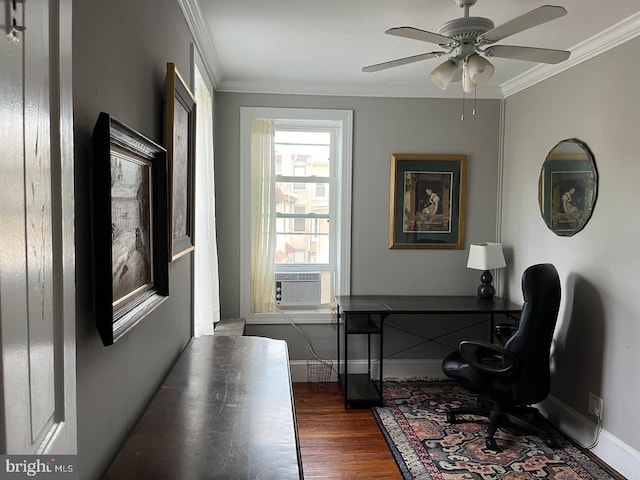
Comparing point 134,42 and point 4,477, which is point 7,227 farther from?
Result: point 134,42

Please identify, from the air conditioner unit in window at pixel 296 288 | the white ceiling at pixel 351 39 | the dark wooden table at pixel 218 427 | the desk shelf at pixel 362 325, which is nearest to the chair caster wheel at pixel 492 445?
the desk shelf at pixel 362 325

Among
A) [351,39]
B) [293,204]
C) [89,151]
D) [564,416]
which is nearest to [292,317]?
[293,204]

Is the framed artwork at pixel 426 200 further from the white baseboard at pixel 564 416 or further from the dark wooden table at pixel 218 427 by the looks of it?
the dark wooden table at pixel 218 427

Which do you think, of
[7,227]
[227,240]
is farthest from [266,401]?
[227,240]

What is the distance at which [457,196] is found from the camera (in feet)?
13.7

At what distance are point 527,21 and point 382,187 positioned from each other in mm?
2251

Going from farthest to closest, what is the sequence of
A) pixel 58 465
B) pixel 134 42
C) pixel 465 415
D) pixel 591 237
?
pixel 465 415
pixel 591 237
pixel 134 42
pixel 58 465

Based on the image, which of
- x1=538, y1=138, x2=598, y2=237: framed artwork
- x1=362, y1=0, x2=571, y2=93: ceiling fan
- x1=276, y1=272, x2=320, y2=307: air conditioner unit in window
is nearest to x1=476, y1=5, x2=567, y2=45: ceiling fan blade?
x1=362, y1=0, x2=571, y2=93: ceiling fan

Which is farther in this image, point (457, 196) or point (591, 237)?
point (457, 196)

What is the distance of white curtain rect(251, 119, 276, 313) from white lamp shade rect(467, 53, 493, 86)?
2.07m

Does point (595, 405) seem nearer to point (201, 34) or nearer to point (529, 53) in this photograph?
point (529, 53)

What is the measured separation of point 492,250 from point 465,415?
125cm

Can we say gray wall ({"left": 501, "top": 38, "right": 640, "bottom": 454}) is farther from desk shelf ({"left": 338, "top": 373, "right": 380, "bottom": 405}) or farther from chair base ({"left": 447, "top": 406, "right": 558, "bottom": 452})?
desk shelf ({"left": 338, "top": 373, "right": 380, "bottom": 405})

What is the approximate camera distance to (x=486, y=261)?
3.81 meters
